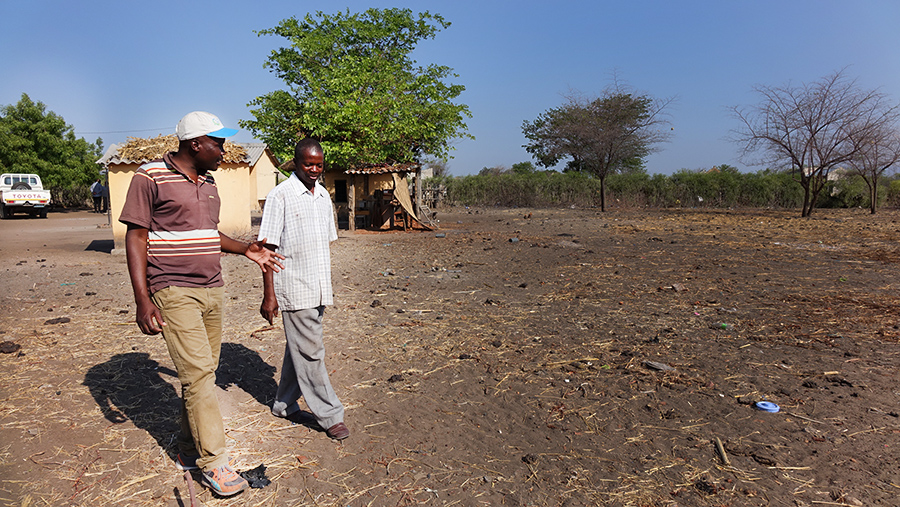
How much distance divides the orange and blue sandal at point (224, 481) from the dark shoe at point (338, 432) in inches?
26.3

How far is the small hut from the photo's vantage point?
12.2 metres

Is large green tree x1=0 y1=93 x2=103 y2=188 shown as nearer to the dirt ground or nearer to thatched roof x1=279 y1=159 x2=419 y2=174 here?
thatched roof x1=279 y1=159 x2=419 y2=174

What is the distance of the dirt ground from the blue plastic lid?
51 millimetres

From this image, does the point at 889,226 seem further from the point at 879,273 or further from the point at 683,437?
the point at 683,437

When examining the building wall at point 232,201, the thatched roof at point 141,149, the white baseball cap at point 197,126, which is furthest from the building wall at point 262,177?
the white baseball cap at point 197,126

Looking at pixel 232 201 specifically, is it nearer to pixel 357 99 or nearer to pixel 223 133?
pixel 357 99

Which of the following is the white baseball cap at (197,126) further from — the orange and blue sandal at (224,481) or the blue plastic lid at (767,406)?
the blue plastic lid at (767,406)

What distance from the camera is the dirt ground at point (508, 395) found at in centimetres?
303

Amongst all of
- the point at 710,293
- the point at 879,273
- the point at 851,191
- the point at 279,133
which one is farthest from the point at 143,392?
the point at 851,191

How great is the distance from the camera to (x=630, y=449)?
342 cm

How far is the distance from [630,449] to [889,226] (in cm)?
1928

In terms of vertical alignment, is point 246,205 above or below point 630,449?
above

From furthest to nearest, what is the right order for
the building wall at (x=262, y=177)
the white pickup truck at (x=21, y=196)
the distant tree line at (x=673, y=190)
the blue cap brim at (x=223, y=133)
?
the building wall at (x=262, y=177)
the distant tree line at (x=673, y=190)
the white pickup truck at (x=21, y=196)
the blue cap brim at (x=223, y=133)

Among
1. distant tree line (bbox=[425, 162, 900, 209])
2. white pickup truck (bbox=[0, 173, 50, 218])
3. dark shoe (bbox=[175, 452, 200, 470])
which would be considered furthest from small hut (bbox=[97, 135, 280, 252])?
distant tree line (bbox=[425, 162, 900, 209])
